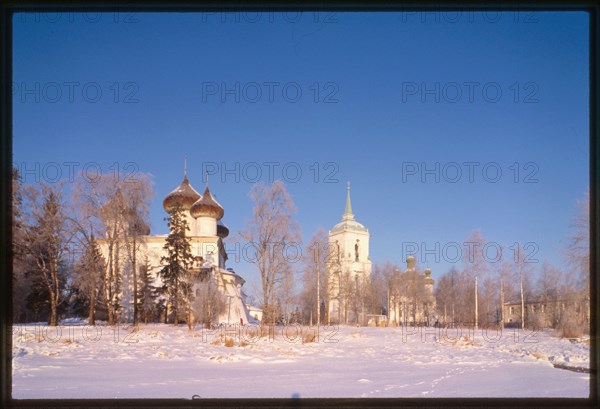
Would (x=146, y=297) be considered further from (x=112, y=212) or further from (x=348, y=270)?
(x=348, y=270)

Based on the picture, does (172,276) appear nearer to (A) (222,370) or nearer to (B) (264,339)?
(B) (264,339)

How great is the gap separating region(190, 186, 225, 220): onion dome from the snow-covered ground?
15.2 meters

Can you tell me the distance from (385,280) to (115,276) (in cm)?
2393

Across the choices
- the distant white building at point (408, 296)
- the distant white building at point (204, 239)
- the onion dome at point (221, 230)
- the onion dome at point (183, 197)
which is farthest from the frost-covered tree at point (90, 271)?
the distant white building at point (408, 296)

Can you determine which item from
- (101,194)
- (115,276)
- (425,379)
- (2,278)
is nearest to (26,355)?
(2,278)

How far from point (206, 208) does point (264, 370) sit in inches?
827

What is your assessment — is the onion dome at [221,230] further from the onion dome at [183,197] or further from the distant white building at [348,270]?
the distant white building at [348,270]

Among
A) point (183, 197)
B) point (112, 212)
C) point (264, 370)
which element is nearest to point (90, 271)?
point (112, 212)

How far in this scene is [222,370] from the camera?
7.44 m

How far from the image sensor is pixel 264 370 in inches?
291

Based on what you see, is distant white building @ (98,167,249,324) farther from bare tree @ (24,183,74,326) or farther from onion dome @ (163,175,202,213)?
bare tree @ (24,183,74,326)

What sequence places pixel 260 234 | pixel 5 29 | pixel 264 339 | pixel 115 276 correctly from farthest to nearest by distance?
pixel 115 276 < pixel 260 234 < pixel 264 339 < pixel 5 29

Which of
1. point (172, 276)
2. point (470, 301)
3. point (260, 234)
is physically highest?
point (260, 234)

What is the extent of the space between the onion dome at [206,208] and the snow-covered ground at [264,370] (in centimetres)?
1521
